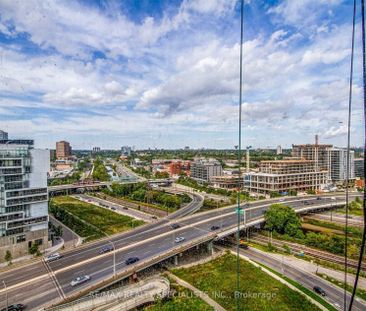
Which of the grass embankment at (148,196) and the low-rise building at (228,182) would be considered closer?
the grass embankment at (148,196)

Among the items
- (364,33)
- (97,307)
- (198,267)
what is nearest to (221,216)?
(198,267)

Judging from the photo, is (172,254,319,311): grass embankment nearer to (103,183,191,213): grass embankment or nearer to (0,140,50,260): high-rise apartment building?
(0,140,50,260): high-rise apartment building

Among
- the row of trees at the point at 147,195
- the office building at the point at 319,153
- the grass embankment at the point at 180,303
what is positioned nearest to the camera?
the grass embankment at the point at 180,303

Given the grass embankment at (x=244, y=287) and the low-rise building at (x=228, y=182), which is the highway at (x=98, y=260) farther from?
the low-rise building at (x=228, y=182)

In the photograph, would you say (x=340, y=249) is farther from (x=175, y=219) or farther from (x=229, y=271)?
(x=175, y=219)

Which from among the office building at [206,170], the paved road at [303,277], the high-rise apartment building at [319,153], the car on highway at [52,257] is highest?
the high-rise apartment building at [319,153]

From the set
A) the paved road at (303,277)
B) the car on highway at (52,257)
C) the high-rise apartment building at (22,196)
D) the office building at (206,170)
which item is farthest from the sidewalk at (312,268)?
the office building at (206,170)
